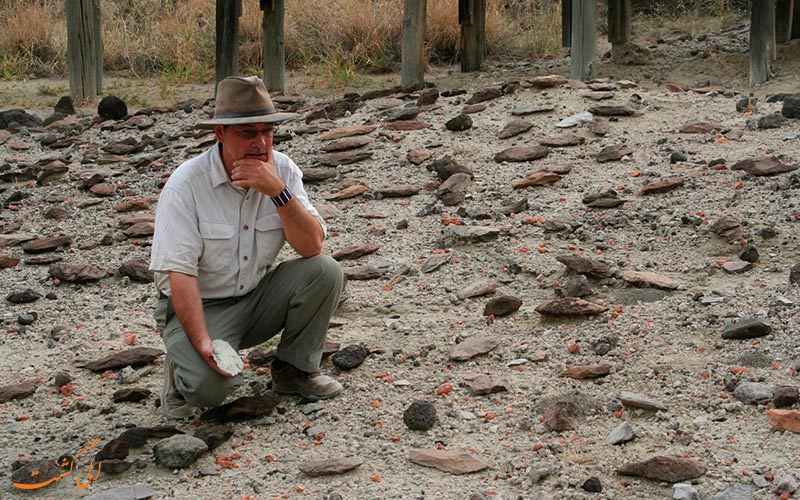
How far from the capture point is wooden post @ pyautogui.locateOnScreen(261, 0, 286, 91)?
9.50m

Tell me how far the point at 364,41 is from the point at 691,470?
8499 millimetres

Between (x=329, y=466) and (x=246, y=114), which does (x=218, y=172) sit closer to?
(x=246, y=114)

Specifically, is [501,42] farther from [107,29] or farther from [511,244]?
[511,244]

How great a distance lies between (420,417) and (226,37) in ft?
18.4

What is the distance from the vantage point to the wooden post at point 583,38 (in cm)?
804

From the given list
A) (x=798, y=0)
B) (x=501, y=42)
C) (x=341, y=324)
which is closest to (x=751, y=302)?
(x=341, y=324)

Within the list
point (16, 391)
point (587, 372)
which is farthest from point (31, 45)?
point (587, 372)

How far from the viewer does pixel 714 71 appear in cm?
916

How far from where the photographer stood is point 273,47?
9500 millimetres

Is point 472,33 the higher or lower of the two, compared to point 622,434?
higher

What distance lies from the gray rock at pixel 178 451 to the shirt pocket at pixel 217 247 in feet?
2.11

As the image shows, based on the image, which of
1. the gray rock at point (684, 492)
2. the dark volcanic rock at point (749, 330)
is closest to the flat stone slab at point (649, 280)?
the dark volcanic rock at point (749, 330)

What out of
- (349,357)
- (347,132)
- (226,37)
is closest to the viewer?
(349,357)

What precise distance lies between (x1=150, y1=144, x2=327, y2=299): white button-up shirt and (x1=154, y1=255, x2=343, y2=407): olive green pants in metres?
0.06
